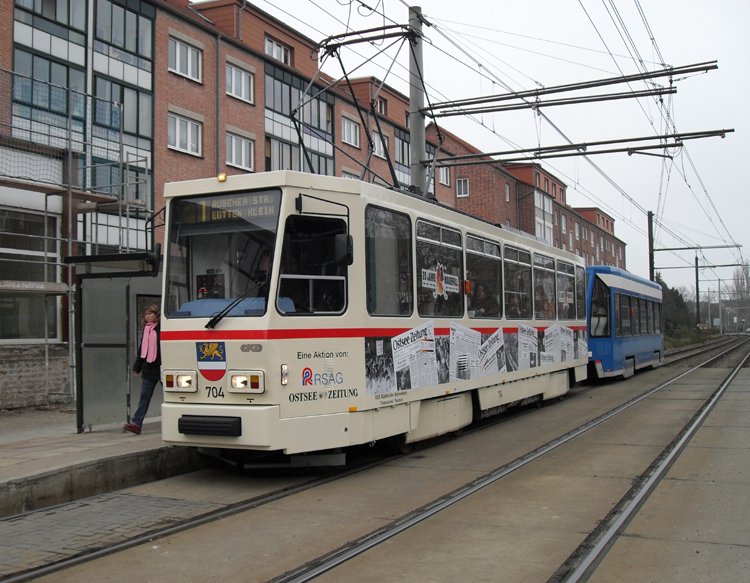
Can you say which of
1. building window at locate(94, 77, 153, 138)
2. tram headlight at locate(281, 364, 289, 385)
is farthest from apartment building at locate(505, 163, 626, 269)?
tram headlight at locate(281, 364, 289, 385)

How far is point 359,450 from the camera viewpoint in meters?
10.4

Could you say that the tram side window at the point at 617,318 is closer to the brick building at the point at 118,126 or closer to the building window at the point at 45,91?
the brick building at the point at 118,126

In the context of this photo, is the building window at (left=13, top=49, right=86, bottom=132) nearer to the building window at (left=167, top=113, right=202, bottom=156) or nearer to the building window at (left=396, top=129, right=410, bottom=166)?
the building window at (left=167, top=113, right=202, bottom=156)

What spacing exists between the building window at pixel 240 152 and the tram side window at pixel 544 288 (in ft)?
47.0

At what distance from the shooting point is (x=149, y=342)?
10.0 metres

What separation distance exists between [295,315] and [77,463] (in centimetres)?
255

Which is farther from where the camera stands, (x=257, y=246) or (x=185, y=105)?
(x=185, y=105)

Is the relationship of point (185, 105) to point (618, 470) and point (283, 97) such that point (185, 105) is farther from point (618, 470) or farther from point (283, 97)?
point (618, 470)

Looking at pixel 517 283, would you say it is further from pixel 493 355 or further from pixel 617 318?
pixel 617 318

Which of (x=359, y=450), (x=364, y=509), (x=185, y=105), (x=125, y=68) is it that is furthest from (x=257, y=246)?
(x=185, y=105)

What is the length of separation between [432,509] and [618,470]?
9.21 feet

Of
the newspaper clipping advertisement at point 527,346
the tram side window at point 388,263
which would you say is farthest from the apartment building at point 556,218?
the tram side window at point 388,263

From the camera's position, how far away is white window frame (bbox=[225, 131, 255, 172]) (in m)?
26.8

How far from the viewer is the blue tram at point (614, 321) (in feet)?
69.2
